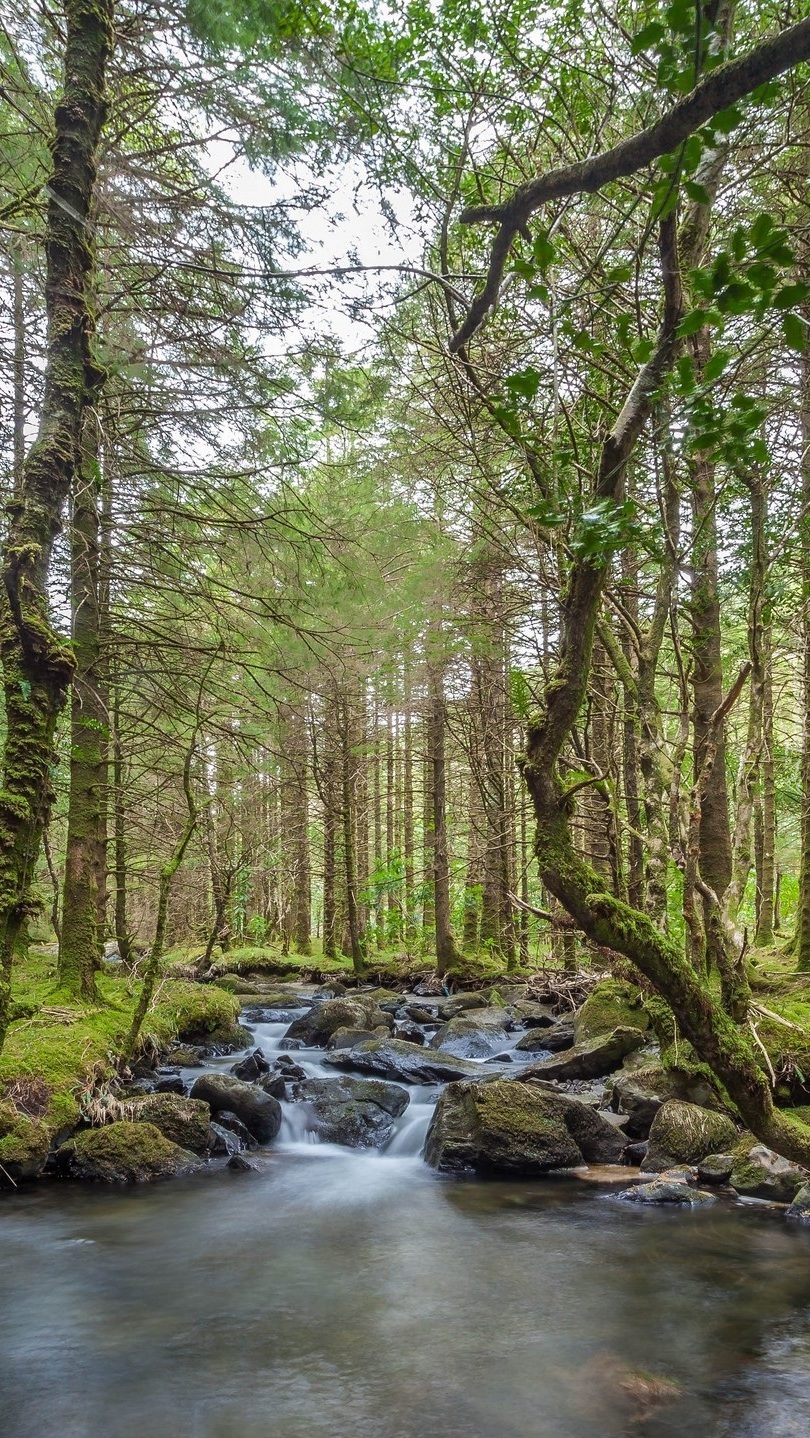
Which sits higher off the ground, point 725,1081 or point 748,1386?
point 725,1081

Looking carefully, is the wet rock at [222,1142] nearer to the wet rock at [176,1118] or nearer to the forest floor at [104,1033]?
the wet rock at [176,1118]

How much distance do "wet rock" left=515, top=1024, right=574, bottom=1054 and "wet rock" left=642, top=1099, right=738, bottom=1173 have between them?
420 cm

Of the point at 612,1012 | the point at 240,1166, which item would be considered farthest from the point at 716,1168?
the point at 240,1166

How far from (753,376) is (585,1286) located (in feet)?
23.9

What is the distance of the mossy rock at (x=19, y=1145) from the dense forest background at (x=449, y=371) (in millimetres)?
2005

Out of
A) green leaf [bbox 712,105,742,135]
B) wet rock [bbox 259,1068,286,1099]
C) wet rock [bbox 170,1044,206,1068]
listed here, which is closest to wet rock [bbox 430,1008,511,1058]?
wet rock [bbox 259,1068,286,1099]

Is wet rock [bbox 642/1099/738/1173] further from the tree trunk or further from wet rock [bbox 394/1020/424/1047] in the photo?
the tree trunk

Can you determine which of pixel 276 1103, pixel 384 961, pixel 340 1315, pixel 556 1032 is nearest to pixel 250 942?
pixel 384 961

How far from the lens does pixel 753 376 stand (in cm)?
726

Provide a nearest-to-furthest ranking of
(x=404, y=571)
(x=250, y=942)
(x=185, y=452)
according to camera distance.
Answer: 1. (x=185, y=452)
2. (x=404, y=571)
3. (x=250, y=942)

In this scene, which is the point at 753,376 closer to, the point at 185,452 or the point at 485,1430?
the point at 185,452

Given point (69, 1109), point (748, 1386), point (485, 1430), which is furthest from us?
point (69, 1109)

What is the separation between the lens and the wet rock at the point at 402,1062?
9.85 m

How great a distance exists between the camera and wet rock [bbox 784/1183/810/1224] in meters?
5.97
